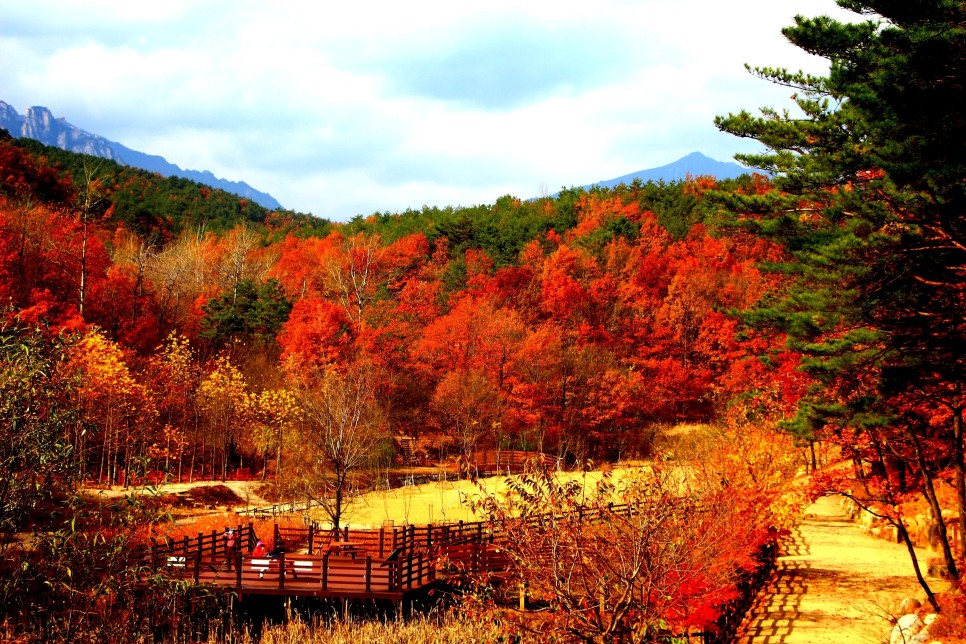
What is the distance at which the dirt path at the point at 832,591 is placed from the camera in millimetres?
16906

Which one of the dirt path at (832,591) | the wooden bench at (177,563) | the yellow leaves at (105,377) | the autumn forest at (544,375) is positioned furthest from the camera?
the yellow leaves at (105,377)

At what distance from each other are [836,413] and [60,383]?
1567cm

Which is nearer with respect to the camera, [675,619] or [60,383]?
[60,383]

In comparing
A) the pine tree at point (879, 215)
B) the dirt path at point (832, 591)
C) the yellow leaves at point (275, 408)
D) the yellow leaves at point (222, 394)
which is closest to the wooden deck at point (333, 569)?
the dirt path at point (832, 591)

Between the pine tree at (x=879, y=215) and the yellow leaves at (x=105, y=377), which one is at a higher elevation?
the pine tree at (x=879, y=215)

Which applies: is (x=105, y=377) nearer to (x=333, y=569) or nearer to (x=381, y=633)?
(x=333, y=569)

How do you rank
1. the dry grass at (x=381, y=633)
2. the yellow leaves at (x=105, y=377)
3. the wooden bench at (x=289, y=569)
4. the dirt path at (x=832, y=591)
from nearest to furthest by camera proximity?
the dry grass at (x=381, y=633) < the dirt path at (x=832, y=591) < the wooden bench at (x=289, y=569) < the yellow leaves at (x=105, y=377)

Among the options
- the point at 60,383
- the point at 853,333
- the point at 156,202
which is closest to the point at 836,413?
the point at 853,333

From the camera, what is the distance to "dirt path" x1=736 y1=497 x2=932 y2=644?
16906 mm

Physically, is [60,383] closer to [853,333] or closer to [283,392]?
[853,333]

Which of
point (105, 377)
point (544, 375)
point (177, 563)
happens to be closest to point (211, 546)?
point (177, 563)

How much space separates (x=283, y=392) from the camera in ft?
135

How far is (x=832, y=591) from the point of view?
2044cm

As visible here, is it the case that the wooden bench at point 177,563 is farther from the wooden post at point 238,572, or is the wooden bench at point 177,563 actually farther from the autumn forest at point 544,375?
the wooden post at point 238,572
